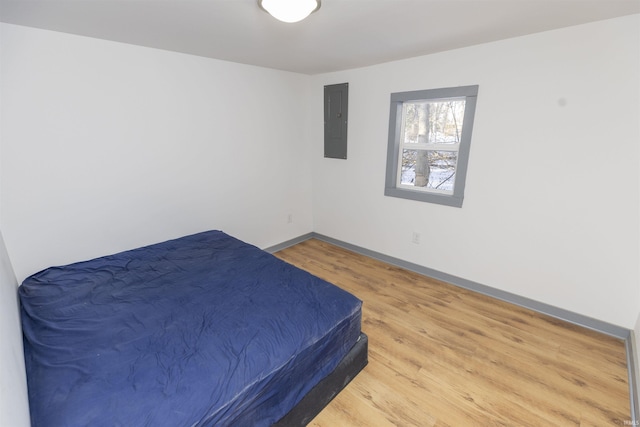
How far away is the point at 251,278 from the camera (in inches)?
81.5

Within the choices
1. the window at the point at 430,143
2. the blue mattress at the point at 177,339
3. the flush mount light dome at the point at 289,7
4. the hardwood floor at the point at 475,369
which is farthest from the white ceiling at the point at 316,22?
the hardwood floor at the point at 475,369

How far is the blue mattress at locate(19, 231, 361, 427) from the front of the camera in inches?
45.8

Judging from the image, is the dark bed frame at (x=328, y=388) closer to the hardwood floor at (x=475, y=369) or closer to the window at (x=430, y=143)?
the hardwood floor at (x=475, y=369)

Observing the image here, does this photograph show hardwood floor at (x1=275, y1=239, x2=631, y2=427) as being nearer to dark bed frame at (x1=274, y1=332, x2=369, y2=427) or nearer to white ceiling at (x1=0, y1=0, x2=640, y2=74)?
dark bed frame at (x1=274, y1=332, x2=369, y2=427)

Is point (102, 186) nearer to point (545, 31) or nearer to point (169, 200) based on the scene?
point (169, 200)

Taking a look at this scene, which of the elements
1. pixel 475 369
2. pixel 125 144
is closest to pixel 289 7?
pixel 125 144

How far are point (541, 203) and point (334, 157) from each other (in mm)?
2172

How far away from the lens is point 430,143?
300 cm

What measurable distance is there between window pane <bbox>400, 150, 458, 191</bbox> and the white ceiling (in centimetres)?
98

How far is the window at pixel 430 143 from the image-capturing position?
2677 mm

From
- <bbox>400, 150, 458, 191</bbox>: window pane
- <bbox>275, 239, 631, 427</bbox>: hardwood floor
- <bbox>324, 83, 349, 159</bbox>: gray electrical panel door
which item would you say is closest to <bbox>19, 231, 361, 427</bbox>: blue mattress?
<bbox>275, 239, 631, 427</bbox>: hardwood floor

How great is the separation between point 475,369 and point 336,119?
283cm

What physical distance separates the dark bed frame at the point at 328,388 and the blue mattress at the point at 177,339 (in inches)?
1.7

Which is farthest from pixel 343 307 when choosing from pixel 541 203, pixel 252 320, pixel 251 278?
pixel 541 203
